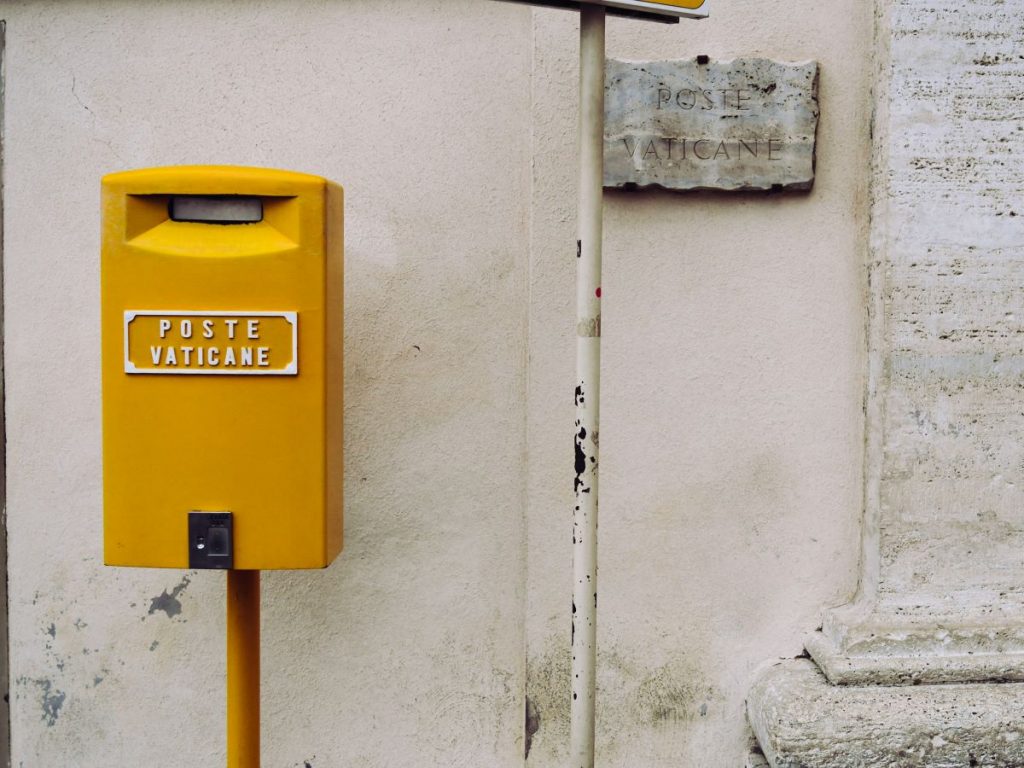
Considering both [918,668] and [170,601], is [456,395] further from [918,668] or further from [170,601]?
[918,668]

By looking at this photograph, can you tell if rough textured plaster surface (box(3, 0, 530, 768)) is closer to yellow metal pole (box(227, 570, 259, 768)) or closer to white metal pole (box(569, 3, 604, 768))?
yellow metal pole (box(227, 570, 259, 768))

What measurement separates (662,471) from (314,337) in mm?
1132

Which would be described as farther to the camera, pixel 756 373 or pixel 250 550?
pixel 756 373

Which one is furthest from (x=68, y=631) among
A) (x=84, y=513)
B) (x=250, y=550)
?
(x=250, y=550)

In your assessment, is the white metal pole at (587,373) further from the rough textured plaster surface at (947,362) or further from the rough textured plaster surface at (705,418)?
the rough textured plaster surface at (947,362)

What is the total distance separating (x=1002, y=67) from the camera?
8.04 ft

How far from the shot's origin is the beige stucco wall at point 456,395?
2.53m

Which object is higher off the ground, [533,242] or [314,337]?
[533,242]

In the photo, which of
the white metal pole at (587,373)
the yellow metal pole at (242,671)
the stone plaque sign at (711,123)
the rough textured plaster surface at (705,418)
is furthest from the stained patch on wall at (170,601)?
the stone plaque sign at (711,123)

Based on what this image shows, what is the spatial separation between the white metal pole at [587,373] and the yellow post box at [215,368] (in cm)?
60

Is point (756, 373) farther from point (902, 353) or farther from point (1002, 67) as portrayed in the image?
point (1002, 67)

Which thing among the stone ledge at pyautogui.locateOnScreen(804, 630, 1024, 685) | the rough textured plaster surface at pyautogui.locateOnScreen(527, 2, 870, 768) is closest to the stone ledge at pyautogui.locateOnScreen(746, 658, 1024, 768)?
the stone ledge at pyautogui.locateOnScreen(804, 630, 1024, 685)

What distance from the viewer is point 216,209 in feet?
6.36

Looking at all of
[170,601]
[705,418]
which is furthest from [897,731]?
[170,601]
